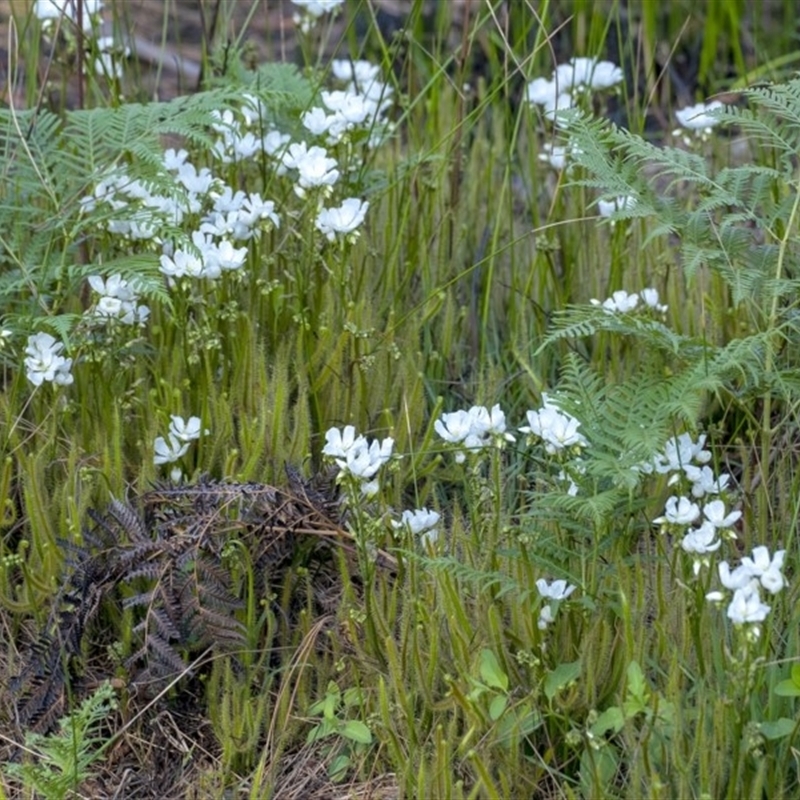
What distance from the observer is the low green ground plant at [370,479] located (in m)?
Answer: 2.12

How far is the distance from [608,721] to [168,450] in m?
0.99

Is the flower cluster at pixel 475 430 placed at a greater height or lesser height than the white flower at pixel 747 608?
greater

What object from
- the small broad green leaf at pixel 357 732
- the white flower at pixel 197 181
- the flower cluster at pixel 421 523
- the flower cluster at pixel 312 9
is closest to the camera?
the small broad green leaf at pixel 357 732

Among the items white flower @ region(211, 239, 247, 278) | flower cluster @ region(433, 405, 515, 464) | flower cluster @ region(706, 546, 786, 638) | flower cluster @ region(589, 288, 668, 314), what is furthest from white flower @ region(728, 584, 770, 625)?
white flower @ region(211, 239, 247, 278)

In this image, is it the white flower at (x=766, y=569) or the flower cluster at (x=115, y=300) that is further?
the flower cluster at (x=115, y=300)

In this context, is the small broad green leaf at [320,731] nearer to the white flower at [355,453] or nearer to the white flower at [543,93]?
the white flower at [355,453]

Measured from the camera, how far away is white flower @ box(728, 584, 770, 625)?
183 cm

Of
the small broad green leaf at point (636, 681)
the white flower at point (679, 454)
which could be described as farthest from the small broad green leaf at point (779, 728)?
the white flower at point (679, 454)

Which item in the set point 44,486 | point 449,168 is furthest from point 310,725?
point 449,168

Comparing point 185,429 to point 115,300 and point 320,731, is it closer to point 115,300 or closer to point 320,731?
point 115,300

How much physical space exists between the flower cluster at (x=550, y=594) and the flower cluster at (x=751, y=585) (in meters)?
0.30

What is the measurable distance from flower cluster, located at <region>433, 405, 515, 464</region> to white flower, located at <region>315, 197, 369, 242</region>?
21.1 inches

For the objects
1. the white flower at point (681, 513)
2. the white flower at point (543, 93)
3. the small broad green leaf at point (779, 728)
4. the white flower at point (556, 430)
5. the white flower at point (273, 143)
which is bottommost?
the small broad green leaf at point (779, 728)

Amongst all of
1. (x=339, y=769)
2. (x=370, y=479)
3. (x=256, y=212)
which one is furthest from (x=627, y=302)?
(x=339, y=769)
